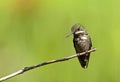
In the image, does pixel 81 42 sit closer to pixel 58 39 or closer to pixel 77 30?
pixel 77 30

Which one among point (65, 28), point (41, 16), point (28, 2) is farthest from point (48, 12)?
point (65, 28)

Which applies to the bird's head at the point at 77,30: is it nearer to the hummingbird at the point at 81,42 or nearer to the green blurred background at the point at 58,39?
the hummingbird at the point at 81,42

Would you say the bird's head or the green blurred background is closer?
the bird's head

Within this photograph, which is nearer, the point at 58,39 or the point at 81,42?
the point at 81,42

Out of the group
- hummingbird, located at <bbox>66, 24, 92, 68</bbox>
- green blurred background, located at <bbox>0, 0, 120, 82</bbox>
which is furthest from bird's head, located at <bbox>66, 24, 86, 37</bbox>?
green blurred background, located at <bbox>0, 0, 120, 82</bbox>

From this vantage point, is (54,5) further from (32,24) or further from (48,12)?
(32,24)

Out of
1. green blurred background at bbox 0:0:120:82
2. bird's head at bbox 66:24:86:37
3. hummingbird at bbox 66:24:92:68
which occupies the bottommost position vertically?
hummingbird at bbox 66:24:92:68

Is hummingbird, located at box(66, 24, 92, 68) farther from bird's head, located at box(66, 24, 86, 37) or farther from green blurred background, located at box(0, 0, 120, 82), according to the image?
green blurred background, located at box(0, 0, 120, 82)

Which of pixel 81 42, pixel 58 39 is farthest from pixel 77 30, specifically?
pixel 58 39
